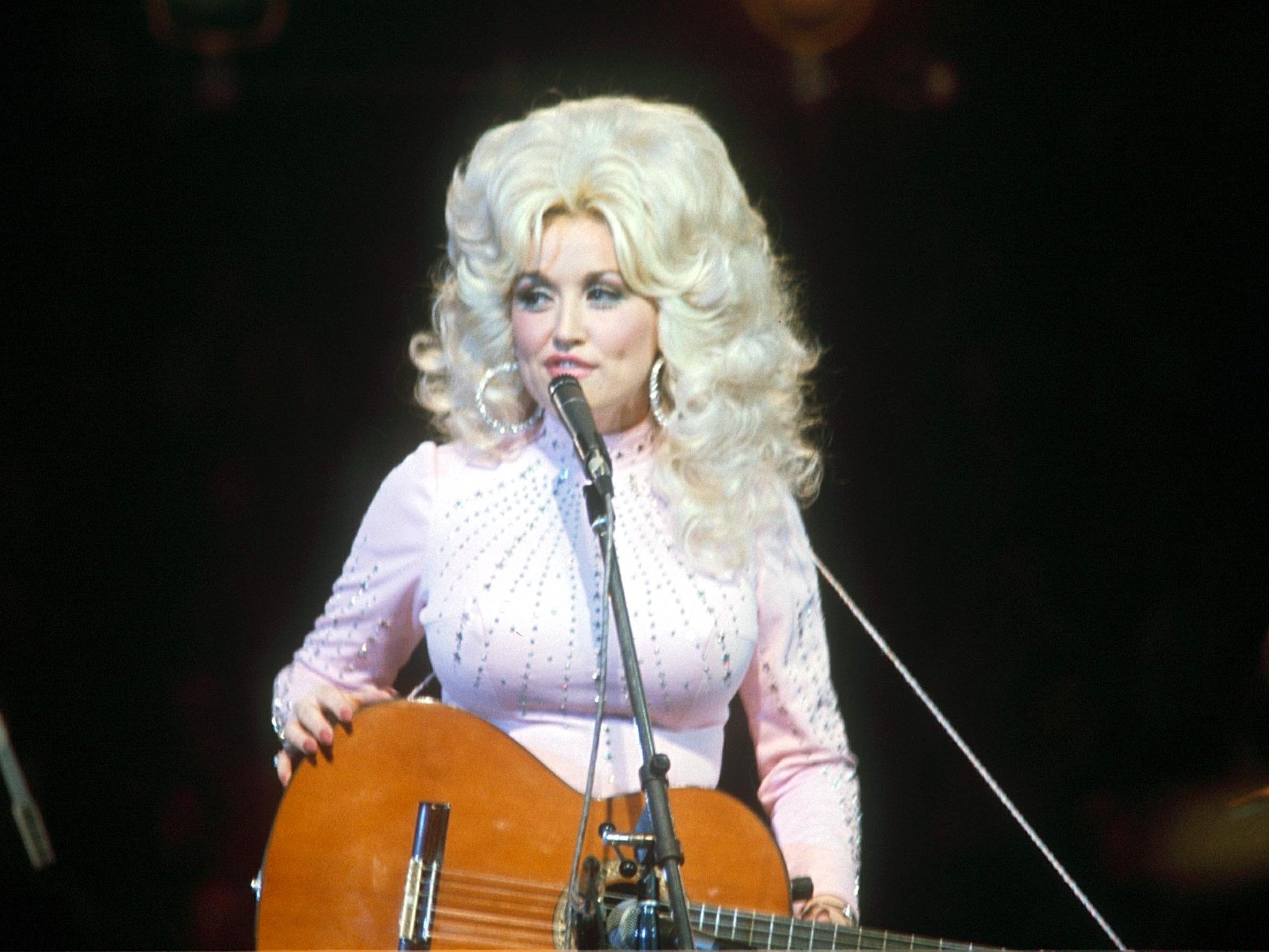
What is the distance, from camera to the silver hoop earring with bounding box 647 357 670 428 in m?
2.31

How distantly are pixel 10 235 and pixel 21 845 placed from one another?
140 centimetres

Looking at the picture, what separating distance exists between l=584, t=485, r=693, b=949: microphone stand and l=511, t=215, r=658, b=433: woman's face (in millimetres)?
449

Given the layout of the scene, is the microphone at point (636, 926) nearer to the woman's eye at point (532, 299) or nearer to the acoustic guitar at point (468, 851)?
the acoustic guitar at point (468, 851)

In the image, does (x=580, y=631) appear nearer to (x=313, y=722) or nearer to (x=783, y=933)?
(x=313, y=722)

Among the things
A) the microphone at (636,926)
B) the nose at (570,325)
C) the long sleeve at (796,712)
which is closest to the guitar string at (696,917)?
the microphone at (636,926)

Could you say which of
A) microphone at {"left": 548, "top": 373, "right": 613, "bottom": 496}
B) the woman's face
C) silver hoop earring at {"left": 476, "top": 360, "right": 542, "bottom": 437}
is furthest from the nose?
microphone at {"left": 548, "top": 373, "right": 613, "bottom": 496}

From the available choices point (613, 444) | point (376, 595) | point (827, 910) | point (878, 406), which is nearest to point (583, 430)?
point (613, 444)

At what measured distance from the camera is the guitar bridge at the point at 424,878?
1.87 m

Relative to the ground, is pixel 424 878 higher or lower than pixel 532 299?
lower

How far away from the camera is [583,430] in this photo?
5.93 feet

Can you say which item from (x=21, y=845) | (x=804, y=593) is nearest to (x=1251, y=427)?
(x=804, y=593)

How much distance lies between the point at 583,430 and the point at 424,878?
0.69 metres

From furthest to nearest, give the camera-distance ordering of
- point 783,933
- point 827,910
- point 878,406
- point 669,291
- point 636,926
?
1. point 878,406
2. point 669,291
3. point 827,910
4. point 783,933
5. point 636,926

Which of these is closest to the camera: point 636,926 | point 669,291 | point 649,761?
point 649,761
